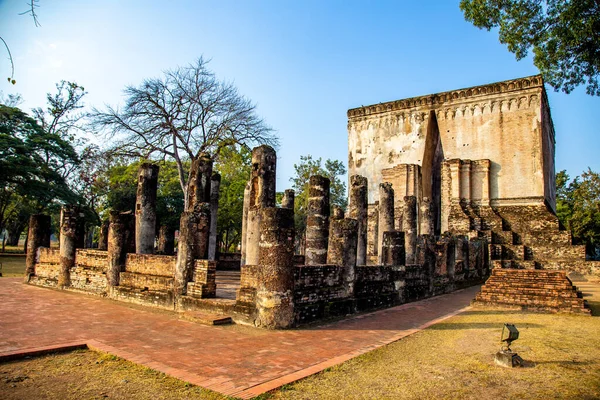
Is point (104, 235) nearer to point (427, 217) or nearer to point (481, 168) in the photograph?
point (427, 217)

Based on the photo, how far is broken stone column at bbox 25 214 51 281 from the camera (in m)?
14.5

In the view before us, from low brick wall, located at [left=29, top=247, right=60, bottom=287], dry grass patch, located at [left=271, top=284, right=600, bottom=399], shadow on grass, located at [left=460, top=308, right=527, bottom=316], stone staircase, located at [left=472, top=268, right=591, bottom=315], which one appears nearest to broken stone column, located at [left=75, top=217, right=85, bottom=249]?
low brick wall, located at [left=29, top=247, right=60, bottom=287]

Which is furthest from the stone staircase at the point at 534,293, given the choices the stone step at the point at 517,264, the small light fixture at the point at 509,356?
the stone step at the point at 517,264

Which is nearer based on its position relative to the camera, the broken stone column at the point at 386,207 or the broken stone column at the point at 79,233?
the broken stone column at the point at 79,233

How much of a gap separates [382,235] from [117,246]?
820cm

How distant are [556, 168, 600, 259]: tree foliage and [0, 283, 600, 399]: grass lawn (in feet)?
95.5

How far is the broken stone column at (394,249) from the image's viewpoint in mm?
12453

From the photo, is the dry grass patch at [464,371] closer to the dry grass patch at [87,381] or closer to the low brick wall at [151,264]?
the dry grass patch at [87,381]

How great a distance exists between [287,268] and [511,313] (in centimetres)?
606

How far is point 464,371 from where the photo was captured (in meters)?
5.32

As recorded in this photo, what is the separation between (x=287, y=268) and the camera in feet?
25.6

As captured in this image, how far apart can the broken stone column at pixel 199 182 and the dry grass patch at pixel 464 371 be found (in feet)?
24.2

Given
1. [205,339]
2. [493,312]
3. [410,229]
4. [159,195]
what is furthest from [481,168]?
[205,339]

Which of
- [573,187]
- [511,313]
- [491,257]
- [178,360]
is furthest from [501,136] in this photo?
[178,360]
